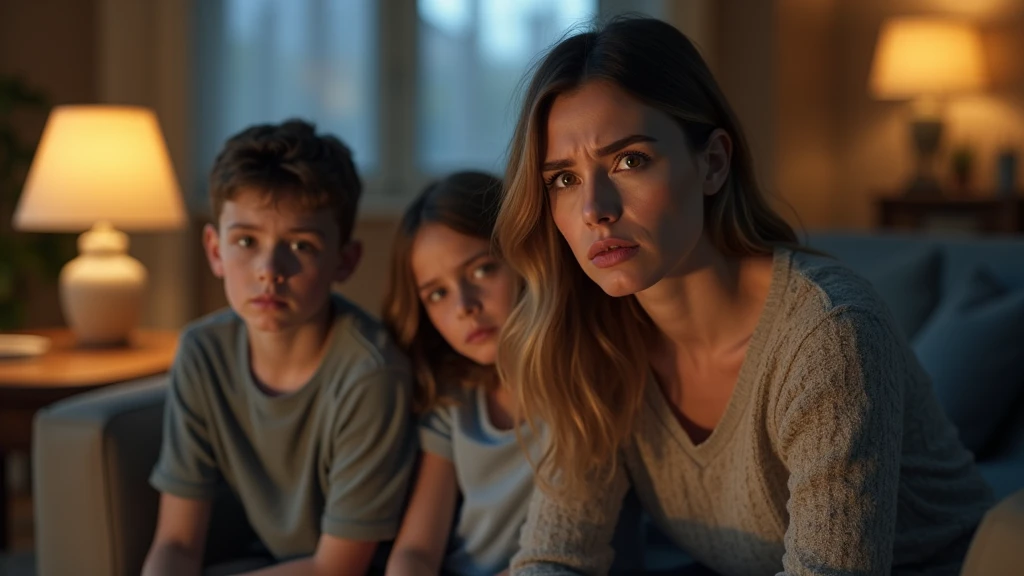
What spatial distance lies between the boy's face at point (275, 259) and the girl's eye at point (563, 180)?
1.55 ft

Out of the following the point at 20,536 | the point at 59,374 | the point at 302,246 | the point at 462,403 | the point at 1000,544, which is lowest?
the point at 20,536

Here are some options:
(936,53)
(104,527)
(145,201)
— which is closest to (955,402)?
(104,527)

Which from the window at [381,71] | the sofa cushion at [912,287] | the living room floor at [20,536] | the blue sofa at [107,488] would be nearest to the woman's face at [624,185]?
the blue sofa at [107,488]

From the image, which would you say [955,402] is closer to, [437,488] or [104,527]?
[437,488]

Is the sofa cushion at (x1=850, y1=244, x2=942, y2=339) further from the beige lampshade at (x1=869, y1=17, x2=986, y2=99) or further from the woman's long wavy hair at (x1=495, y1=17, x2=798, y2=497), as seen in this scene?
the beige lampshade at (x1=869, y1=17, x2=986, y2=99)

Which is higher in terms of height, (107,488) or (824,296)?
(824,296)

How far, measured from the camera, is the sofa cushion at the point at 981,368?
81.9 inches

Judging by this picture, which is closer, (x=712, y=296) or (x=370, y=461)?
(x=712, y=296)

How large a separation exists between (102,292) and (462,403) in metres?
1.50

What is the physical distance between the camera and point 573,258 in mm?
1391

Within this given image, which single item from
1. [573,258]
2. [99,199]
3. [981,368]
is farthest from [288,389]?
[99,199]

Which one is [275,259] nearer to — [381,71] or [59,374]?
[59,374]

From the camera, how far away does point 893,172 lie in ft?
16.8

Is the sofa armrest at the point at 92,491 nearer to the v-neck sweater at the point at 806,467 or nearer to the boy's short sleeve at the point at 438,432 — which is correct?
the boy's short sleeve at the point at 438,432
